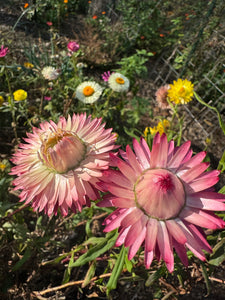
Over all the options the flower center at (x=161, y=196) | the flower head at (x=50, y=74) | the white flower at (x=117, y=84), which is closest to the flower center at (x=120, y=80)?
the white flower at (x=117, y=84)

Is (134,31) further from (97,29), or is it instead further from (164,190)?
(164,190)

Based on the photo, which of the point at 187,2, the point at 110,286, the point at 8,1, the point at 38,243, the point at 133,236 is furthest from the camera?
the point at 187,2

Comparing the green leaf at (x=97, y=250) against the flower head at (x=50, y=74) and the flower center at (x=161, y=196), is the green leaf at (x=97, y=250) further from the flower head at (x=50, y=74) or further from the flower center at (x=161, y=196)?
the flower head at (x=50, y=74)

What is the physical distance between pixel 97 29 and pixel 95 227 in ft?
11.5

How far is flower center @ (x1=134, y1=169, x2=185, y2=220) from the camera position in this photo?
699mm

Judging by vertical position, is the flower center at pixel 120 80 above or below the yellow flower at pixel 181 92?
below

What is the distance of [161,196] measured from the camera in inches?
27.7

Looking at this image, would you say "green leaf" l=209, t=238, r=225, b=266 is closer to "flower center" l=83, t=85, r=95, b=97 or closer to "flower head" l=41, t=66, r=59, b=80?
"flower center" l=83, t=85, r=95, b=97

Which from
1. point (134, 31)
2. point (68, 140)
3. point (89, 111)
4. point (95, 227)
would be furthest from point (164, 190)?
point (134, 31)

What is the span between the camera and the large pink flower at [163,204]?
0.67 metres

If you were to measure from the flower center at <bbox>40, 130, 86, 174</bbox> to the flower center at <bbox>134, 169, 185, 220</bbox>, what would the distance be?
26 centimetres

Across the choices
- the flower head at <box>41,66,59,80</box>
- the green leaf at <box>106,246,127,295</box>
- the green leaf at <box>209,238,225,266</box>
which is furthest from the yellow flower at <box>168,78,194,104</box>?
the green leaf at <box>106,246,127,295</box>

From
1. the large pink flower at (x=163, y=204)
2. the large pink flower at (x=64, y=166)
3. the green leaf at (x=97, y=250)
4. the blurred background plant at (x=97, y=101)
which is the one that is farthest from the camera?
the blurred background plant at (x=97, y=101)

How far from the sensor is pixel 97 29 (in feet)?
14.3
